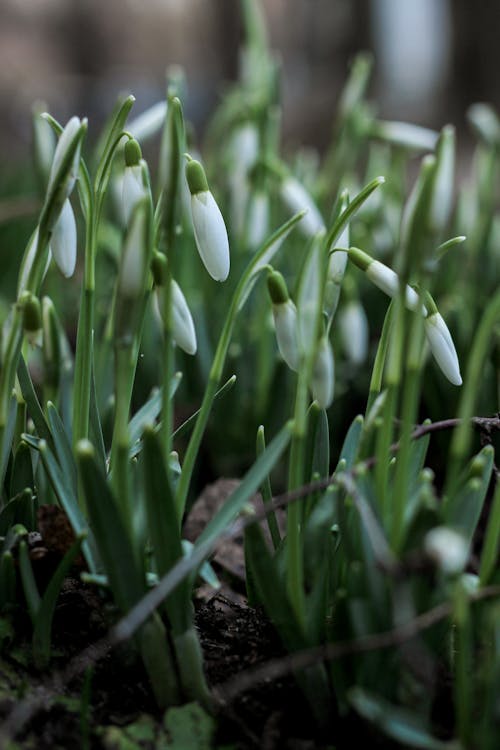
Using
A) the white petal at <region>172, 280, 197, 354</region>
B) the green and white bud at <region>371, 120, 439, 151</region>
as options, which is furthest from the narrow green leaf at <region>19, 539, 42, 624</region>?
the green and white bud at <region>371, 120, 439, 151</region>

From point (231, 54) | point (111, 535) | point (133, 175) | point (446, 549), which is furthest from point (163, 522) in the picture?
point (231, 54)

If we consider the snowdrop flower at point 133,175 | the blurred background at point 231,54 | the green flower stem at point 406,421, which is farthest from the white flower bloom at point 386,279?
the blurred background at point 231,54

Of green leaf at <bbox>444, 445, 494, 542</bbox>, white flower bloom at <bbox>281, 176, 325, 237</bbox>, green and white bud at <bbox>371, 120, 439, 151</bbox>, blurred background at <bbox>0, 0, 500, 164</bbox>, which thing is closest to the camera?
green leaf at <bbox>444, 445, 494, 542</bbox>

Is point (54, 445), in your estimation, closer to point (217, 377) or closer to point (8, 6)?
point (217, 377)

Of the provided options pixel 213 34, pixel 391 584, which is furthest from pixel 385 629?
pixel 213 34

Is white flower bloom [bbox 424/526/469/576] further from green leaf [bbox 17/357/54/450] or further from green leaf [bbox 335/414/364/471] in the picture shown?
green leaf [bbox 17/357/54/450]
